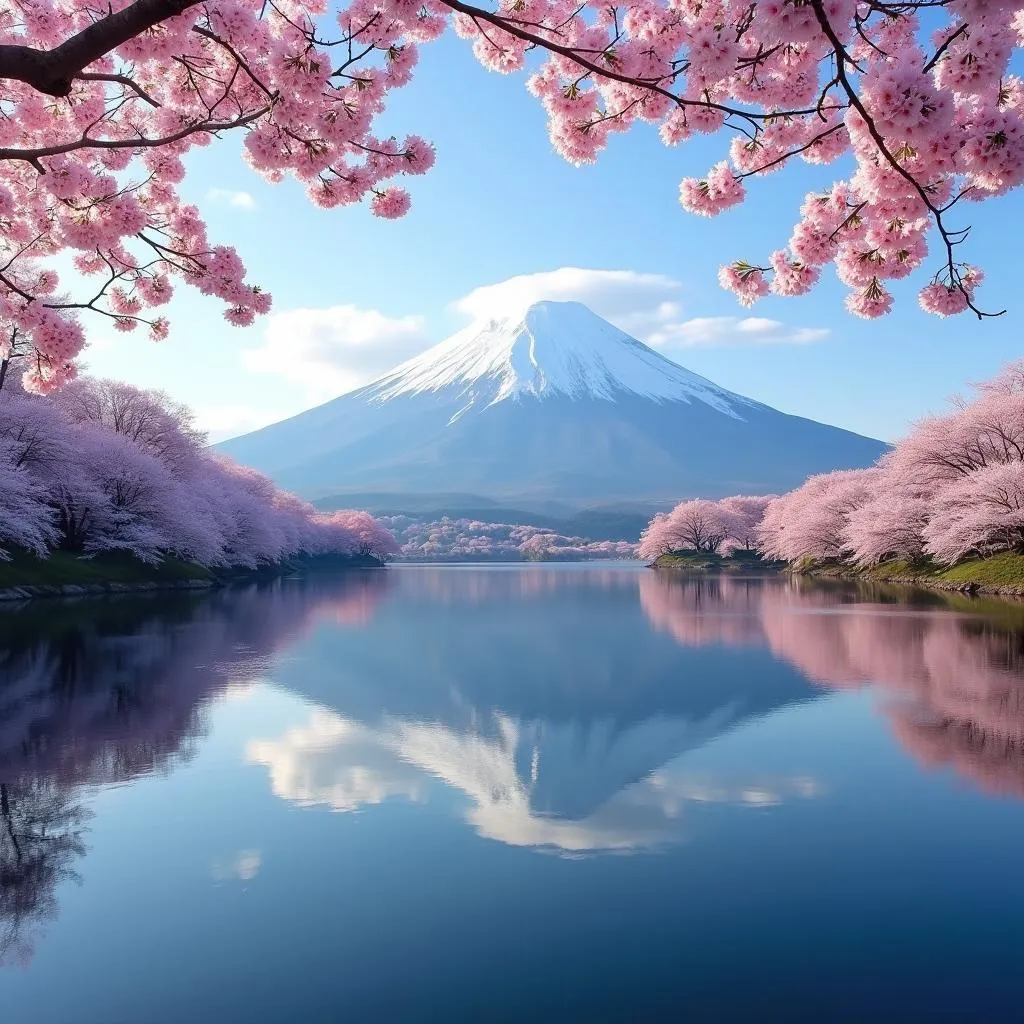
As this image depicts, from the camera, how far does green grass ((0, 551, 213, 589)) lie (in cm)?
2755

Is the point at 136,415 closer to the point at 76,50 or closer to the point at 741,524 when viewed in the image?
the point at 76,50

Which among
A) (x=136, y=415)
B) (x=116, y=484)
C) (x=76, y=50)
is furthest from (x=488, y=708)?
(x=136, y=415)

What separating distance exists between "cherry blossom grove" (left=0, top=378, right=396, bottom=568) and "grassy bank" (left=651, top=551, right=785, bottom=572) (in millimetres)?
37037

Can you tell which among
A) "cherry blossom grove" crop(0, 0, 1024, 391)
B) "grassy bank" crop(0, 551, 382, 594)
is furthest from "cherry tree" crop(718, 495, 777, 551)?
"cherry blossom grove" crop(0, 0, 1024, 391)

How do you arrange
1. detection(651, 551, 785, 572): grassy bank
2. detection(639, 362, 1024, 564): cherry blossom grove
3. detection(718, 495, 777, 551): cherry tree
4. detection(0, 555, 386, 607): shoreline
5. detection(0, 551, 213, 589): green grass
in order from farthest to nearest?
1. detection(718, 495, 777, 551): cherry tree
2. detection(651, 551, 785, 572): grassy bank
3. detection(639, 362, 1024, 564): cherry blossom grove
4. detection(0, 551, 213, 589): green grass
5. detection(0, 555, 386, 607): shoreline

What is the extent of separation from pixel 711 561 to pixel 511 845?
7276cm

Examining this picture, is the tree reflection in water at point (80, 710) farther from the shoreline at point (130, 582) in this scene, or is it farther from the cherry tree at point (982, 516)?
the cherry tree at point (982, 516)

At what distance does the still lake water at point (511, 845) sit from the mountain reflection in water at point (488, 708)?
5cm

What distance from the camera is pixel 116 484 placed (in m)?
35.3

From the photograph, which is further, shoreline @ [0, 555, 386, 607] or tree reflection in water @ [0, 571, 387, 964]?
shoreline @ [0, 555, 386, 607]

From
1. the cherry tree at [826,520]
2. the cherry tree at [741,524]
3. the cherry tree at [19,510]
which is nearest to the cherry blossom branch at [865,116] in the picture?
the cherry tree at [19,510]

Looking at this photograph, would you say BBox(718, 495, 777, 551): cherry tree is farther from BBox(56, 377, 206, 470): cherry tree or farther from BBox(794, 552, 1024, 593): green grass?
BBox(56, 377, 206, 470): cherry tree

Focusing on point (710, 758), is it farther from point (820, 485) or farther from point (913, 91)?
→ point (820, 485)

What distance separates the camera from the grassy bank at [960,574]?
2933 cm
